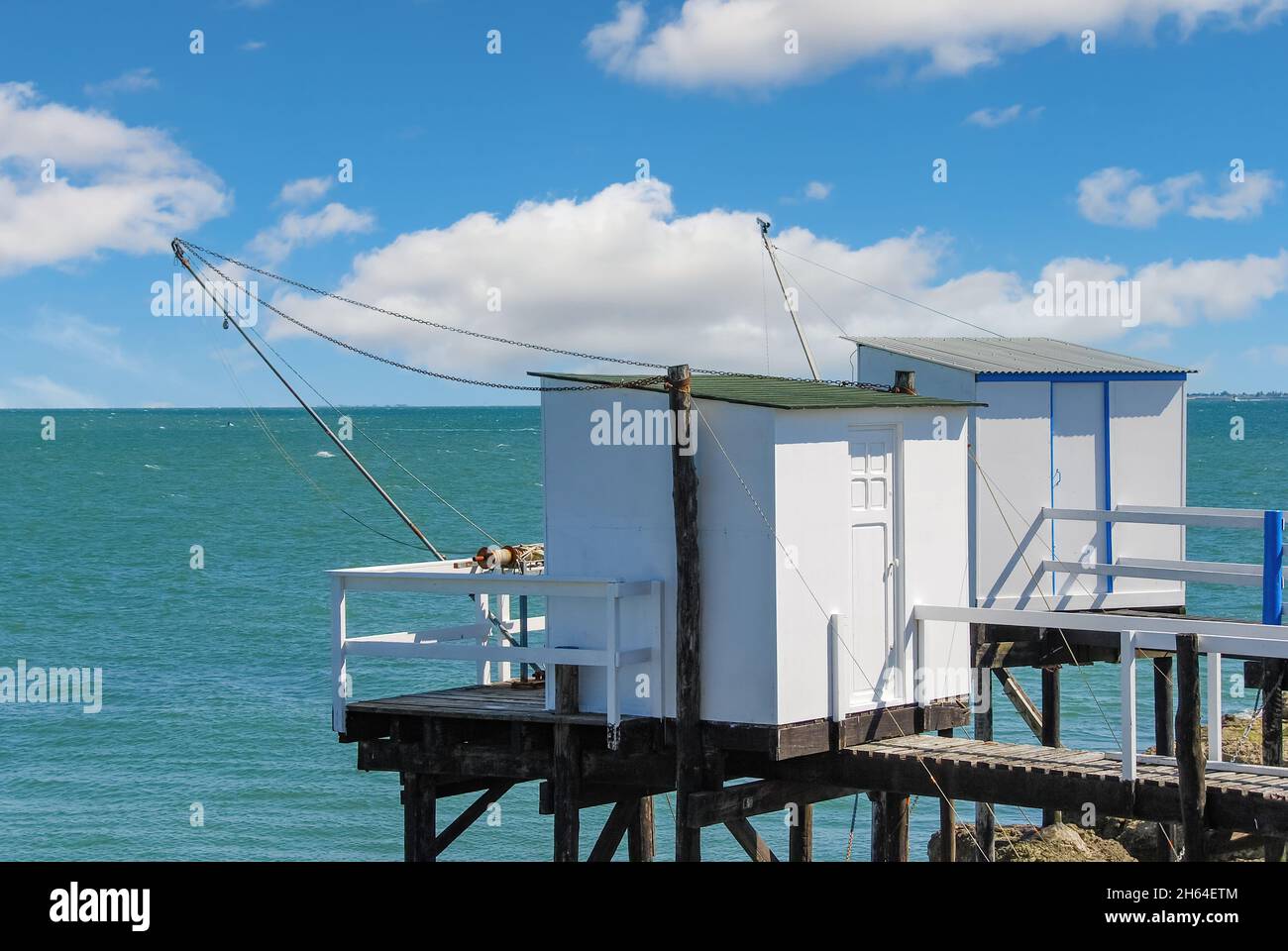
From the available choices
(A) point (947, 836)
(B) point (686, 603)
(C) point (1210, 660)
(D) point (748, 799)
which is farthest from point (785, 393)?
(A) point (947, 836)

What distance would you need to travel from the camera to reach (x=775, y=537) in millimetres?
11695

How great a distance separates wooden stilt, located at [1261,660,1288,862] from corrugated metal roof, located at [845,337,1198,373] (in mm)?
4096

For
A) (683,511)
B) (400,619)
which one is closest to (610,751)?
(683,511)

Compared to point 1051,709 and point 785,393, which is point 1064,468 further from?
point 785,393

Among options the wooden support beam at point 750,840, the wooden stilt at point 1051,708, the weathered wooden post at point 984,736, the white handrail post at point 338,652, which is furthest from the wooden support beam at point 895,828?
the wooden stilt at point 1051,708

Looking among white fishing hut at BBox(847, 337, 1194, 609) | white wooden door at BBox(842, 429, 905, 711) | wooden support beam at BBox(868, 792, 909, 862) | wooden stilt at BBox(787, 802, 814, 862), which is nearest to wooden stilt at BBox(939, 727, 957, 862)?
white fishing hut at BBox(847, 337, 1194, 609)

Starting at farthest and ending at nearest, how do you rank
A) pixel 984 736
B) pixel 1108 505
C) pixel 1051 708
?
pixel 984 736
pixel 1051 708
pixel 1108 505

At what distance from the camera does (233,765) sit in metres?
28.2

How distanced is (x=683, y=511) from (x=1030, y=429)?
7222 mm

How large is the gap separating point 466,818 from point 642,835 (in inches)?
120

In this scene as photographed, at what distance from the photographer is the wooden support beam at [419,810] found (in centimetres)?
1342

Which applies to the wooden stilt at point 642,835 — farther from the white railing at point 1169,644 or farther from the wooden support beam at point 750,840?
the white railing at point 1169,644
